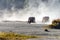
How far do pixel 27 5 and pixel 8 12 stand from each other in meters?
6.95

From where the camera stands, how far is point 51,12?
96562 mm

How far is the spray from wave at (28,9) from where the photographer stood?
307 feet

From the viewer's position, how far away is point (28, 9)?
96875 millimetres

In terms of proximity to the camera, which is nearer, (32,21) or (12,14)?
(32,21)

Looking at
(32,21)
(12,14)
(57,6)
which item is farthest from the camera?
(12,14)

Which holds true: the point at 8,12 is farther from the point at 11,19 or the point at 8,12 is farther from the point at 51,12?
the point at 51,12

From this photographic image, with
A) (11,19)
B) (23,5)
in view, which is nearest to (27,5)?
(23,5)

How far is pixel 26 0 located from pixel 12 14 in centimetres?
720

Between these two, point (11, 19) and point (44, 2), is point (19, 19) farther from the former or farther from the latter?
point (44, 2)

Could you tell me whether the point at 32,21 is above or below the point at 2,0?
below

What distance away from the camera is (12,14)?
9806cm

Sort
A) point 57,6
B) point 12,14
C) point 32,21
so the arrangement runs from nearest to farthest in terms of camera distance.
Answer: point 32,21, point 57,6, point 12,14

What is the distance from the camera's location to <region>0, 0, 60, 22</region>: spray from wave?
93562 millimetres

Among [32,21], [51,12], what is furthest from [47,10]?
[32,21]
